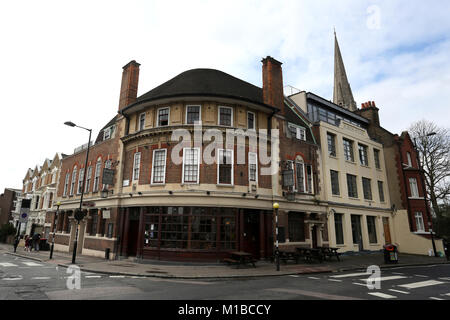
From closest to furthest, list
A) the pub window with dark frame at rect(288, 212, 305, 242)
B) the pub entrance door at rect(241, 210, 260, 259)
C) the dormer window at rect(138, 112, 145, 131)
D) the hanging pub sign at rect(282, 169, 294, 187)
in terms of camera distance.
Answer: the pub entrance door at rect(241, 210, 260, 259), the hanging pub sign at rect(282, 169, 294, 187), the pub window with dark frame at rect(288, 212, 305, 242), the dormer window at rect(138, 112, 145, 131)

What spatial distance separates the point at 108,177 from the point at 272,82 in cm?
1497

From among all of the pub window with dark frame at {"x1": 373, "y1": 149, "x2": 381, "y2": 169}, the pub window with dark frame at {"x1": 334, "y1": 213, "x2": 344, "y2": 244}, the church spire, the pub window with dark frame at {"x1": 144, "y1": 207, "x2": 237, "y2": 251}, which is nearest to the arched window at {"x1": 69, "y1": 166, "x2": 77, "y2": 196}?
the pub window with dark frame at {"x1": 144, "y1": 207, "x2": 237, "y2": 251}

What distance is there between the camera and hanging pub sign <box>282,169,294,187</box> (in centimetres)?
1986

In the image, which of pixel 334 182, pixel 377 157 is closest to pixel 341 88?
pixel 377 157

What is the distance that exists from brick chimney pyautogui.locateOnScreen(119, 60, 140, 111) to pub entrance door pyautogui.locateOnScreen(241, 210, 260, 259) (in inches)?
529

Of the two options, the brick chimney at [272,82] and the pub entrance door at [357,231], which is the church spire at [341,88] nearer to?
the pub entrance door at [357,231]

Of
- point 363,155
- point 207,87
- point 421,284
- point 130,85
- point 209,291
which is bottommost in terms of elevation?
point 421,284

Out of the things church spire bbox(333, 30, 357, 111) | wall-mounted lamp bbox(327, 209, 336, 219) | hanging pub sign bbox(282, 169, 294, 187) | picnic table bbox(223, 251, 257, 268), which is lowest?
picnic table bbox(223, 251, 257, 268)

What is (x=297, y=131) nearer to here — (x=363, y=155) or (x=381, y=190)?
(x=363, y=155)

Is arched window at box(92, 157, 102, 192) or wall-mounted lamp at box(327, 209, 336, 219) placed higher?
arched window at box(92, 157, 102, 192)

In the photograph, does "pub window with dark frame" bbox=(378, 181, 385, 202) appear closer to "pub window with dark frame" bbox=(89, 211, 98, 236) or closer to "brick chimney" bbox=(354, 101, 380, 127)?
"brick chimney" bbox=(354, 101, 380, 127)

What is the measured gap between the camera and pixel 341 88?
6738 cm

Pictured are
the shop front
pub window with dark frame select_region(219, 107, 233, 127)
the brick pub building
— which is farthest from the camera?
pub window with dark frame select_region(219, 107, 233, 127)

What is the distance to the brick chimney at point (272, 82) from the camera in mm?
21703
